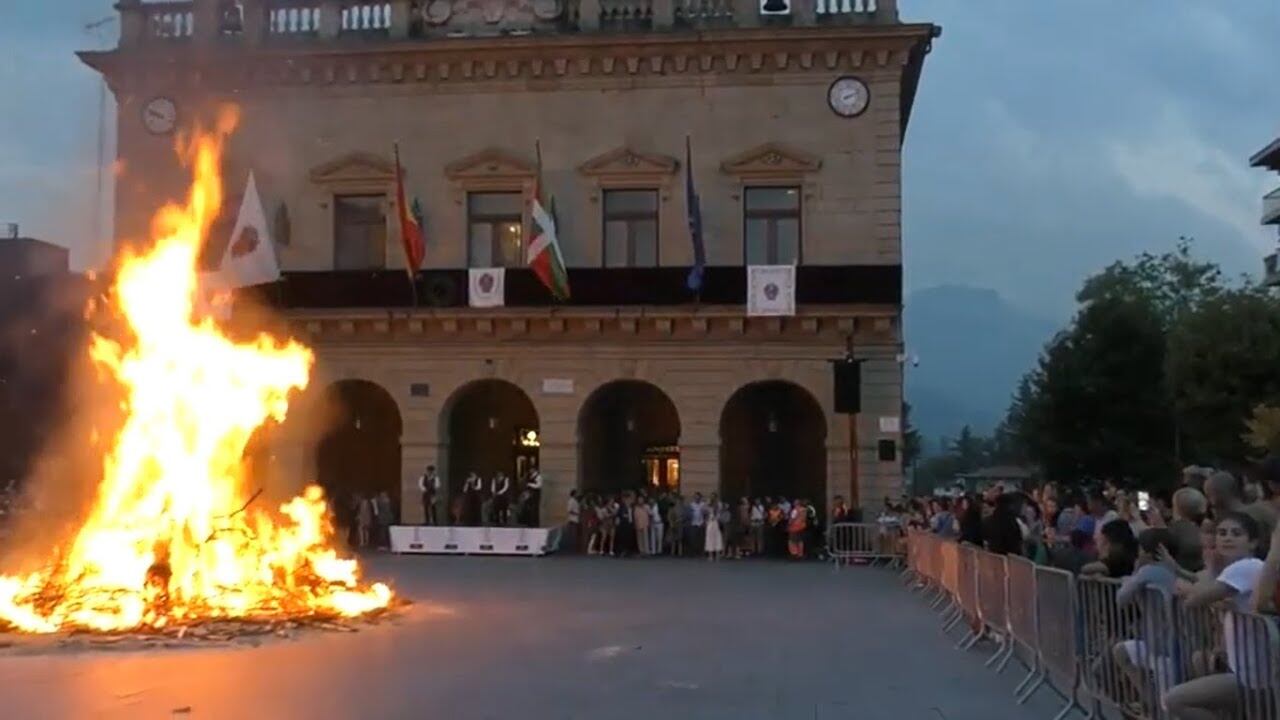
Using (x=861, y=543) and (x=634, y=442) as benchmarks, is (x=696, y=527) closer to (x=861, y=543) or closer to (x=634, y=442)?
(x=861, y=543)

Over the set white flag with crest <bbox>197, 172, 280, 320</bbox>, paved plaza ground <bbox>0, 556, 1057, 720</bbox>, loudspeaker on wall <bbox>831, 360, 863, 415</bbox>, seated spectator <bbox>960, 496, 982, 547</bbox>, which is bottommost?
paved plaza ground <bbox>0, 556, 1057, 720</bbox>

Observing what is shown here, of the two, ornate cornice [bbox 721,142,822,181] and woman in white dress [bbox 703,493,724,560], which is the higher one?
ornate cornice [bbox 721,142,822,181]

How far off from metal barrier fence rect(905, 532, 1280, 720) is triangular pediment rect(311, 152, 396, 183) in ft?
75.6

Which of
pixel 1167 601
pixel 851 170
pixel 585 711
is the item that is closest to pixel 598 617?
pixel 585 711

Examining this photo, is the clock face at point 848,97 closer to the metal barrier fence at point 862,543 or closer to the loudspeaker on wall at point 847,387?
the loudspeaker on wall at point 847,387

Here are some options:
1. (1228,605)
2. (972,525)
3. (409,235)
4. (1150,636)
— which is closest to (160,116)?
(409,235)

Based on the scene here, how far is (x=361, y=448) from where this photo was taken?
37094mm

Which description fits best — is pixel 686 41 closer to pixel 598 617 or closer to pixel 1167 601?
pixel 598 617

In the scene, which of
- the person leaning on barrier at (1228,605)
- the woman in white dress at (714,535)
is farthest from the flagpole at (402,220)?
Answer: the person leaning on barrier at (1228,605)

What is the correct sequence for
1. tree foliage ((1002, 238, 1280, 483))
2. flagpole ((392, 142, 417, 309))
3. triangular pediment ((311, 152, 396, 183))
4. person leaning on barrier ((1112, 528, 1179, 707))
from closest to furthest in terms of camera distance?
person leaning on barrier ((1112, 528, 1179, 707)), flagpole ((392, 142, 417, 309)), triangular pediment ((311, 152, 396, 183)), tree foliage ((1002, 238, 1280, 483))

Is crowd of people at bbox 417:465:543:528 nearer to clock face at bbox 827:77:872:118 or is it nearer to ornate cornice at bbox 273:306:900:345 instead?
ornate cornice at bbox 273:306:900:345

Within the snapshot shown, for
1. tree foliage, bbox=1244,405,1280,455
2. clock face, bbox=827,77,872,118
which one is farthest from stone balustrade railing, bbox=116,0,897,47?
tree foliage, bbox=1244,405,1280,455

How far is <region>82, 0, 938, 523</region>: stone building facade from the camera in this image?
32.6m

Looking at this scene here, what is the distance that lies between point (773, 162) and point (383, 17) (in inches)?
414
